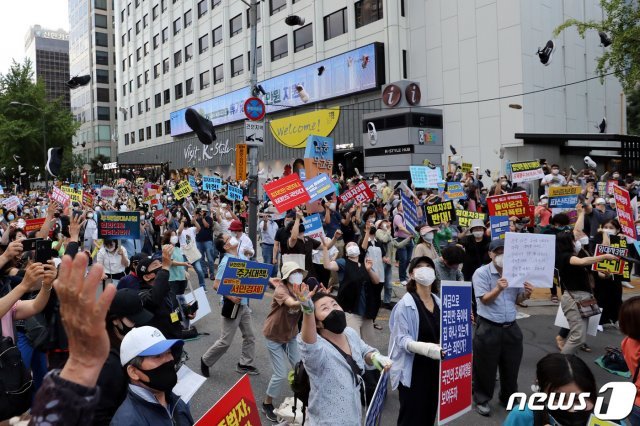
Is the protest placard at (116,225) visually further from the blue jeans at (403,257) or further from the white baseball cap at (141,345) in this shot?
the white baseball cap at (141,345)

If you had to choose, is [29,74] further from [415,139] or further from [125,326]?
[125,326]

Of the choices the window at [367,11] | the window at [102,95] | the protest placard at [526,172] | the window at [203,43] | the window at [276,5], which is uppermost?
the window at [102,95]

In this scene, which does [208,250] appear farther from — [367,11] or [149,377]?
[367,11]

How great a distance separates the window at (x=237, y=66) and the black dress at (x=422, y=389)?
4167 cm

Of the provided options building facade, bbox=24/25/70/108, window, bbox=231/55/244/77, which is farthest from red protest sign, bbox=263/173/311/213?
building facade, bbox=24/25/70/108

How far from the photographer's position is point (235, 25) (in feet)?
145

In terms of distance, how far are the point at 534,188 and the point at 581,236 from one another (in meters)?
16.0

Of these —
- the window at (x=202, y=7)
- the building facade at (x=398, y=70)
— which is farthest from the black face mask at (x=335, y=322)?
the window at (x=202, y=7)

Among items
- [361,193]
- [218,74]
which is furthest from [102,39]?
[361,193]

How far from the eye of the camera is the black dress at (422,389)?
4.33 meters

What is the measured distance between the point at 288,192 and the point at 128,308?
6.12 metres

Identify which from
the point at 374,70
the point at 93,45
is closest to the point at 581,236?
the point at 374,70

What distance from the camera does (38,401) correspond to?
52.2 inches

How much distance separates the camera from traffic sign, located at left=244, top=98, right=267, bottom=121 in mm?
13469
